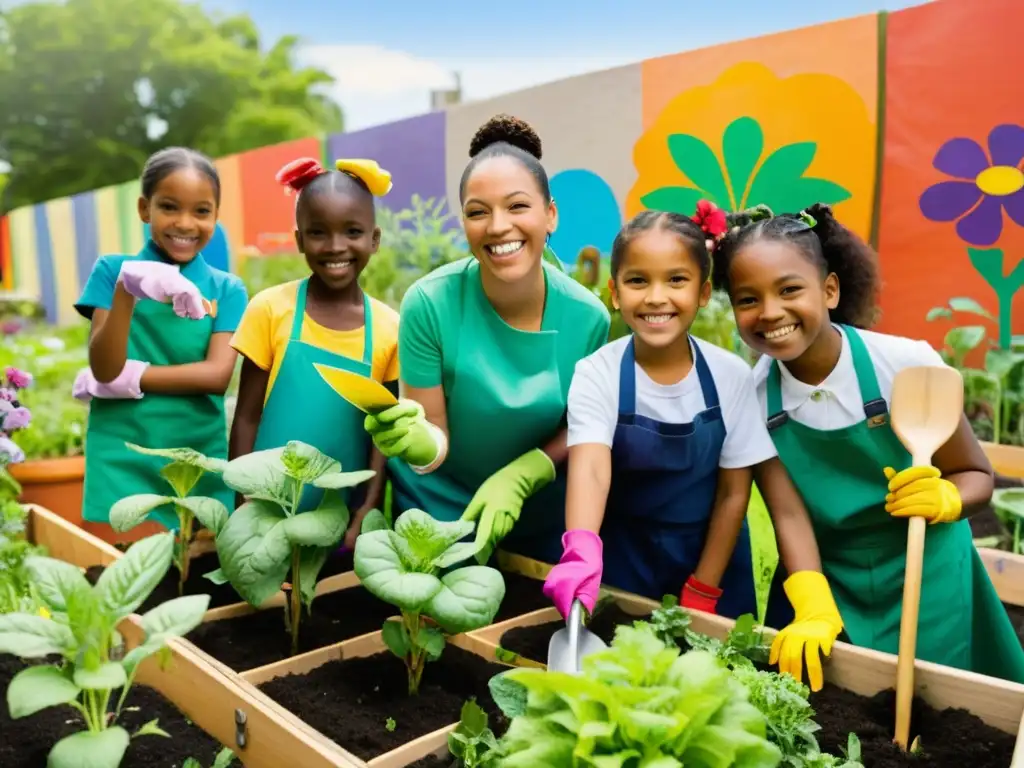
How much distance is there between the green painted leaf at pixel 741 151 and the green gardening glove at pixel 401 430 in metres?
2.39

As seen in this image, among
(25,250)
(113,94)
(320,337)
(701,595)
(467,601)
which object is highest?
(113,94)

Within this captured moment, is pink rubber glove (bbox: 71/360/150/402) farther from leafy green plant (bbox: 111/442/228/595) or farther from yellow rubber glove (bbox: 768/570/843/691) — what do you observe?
yellow rubber glove (bbox: 768/570/843/691)

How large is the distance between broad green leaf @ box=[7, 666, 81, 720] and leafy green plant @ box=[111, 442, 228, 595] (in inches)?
17.4

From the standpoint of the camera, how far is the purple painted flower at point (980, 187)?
107 inches

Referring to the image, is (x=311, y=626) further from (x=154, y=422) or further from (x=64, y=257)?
(x=64, y=257)

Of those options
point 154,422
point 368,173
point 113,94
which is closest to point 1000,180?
point 368,173

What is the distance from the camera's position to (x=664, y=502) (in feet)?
4.94

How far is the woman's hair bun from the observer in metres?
1.66

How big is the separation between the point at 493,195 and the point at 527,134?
24 cm

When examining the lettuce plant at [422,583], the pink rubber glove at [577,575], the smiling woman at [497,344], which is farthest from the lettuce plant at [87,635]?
the smiling woman at [497,344]

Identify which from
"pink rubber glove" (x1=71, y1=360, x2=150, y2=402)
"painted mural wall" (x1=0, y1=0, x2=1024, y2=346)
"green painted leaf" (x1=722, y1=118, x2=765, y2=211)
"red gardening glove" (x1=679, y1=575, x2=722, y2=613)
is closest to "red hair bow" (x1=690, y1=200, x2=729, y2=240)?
"red gardening glove" (x1=679, y1=575, x2=722, y2=613)

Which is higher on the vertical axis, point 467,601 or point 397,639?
point 467,601

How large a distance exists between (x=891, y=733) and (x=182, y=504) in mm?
1157

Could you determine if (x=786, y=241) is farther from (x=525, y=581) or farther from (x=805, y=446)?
(x=525, y=581)
